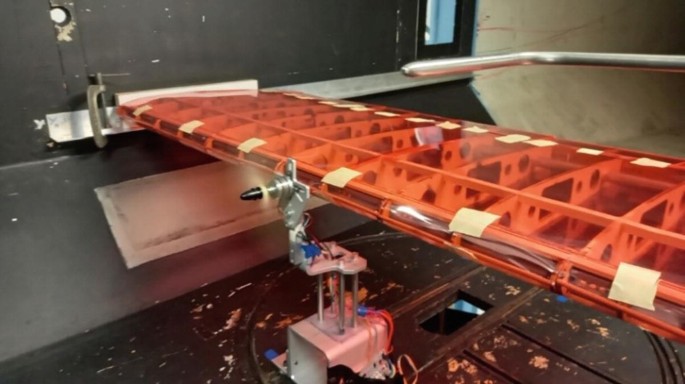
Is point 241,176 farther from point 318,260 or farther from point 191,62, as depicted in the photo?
point 318,260

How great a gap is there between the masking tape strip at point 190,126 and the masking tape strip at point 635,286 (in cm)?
86

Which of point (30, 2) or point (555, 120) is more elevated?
point (30, 2)

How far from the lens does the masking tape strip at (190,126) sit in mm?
1097

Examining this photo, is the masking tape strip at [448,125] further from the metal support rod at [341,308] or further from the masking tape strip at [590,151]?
the metal support rod at [341,308]

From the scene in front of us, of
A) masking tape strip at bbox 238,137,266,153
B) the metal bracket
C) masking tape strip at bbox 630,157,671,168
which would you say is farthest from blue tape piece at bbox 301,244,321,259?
the metal bracket

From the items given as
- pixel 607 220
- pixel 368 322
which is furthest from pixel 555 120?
pixel 607 220

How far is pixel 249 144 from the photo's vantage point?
3.18 ft

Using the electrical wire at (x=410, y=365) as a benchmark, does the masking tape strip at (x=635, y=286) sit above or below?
above

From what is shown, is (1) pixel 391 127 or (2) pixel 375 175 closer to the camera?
(2) pixel 375 175

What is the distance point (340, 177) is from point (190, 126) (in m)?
0.48

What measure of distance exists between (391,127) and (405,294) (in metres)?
0.52

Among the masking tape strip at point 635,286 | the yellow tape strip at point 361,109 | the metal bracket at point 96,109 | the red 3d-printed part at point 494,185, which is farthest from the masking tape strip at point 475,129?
the metal bracket at point 96,109

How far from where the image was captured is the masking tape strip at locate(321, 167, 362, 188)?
770 millimetres

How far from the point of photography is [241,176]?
1629mm
